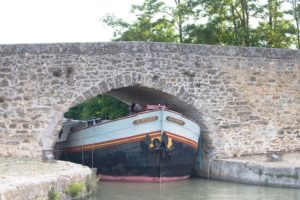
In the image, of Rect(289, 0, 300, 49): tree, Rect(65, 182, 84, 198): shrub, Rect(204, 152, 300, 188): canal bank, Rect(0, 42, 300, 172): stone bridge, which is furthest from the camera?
Rect(289, 0, 300, 49): tree

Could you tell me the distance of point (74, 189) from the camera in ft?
31.0

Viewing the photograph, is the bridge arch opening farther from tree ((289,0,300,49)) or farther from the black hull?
tree ((289,0,300,49))

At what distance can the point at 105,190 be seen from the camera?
1192 cm

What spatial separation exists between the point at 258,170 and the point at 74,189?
15.4ft

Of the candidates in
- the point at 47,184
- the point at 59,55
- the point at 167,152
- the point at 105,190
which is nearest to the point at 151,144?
the point at 167,152

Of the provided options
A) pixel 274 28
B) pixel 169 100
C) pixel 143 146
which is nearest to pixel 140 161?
pixel 143 146

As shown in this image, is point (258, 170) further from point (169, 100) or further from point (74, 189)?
point (74, 189)

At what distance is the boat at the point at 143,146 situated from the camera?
43.2 ft

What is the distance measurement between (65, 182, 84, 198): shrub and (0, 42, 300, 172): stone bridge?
322 centimetres

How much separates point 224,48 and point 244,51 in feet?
1.98

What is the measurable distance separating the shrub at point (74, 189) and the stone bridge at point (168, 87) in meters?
3.22

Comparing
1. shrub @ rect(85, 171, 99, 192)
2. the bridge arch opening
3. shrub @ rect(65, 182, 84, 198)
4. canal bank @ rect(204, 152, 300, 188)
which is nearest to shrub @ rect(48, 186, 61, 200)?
shrub @ rect(65, 182, 84, 198)

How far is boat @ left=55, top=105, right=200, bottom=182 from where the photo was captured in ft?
43.2

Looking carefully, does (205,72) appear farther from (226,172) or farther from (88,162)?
(88,162)
